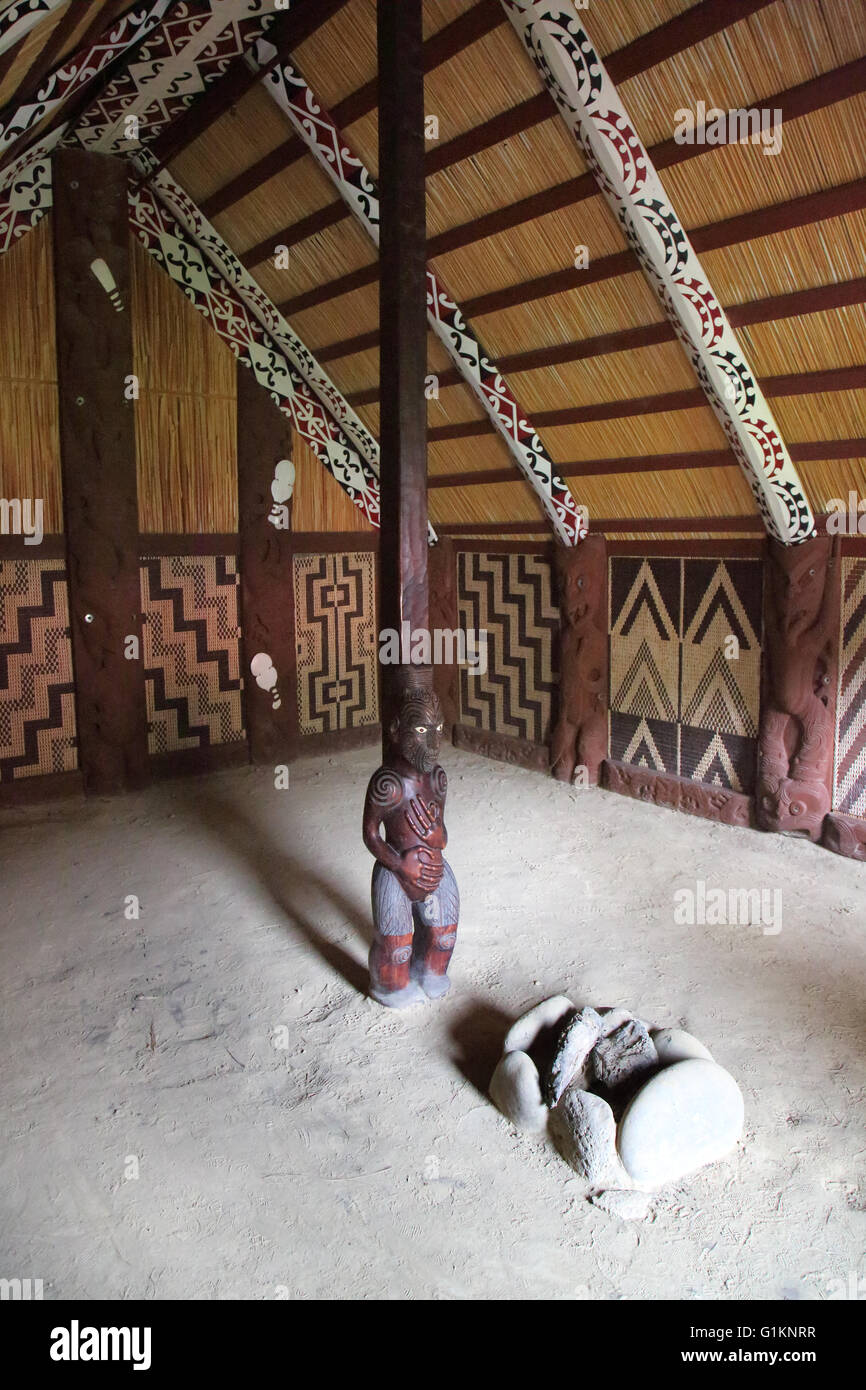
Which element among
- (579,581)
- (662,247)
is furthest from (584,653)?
(662,247)

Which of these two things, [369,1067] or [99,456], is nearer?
[369,1067]

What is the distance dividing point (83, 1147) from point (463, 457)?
14.8 feet

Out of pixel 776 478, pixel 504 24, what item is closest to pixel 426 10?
pixel 504 24

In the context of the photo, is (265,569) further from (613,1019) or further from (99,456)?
(613,1019)

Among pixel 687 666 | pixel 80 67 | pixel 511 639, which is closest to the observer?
pixel 80 67

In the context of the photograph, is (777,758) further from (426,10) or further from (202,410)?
(202,410)

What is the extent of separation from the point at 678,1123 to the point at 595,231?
11.6 ft

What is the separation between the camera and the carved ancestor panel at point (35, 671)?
5.21 m

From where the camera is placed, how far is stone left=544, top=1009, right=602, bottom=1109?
8.04 feet

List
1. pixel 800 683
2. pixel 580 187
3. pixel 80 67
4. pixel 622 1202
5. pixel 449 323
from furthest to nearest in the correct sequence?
pixel 449 323
pixel 800 683
pixel 580 187
pixel 80 67
pixel 622 1202

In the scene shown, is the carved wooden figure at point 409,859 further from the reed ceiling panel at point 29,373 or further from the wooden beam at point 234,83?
the reed ceiling panel at point 29,373

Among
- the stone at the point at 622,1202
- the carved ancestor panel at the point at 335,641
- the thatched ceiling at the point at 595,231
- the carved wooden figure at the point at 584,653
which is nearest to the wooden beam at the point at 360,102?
the thatched ceiling at the point at 595,231

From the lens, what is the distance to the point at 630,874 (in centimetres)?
429

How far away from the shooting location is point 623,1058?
245 cm
